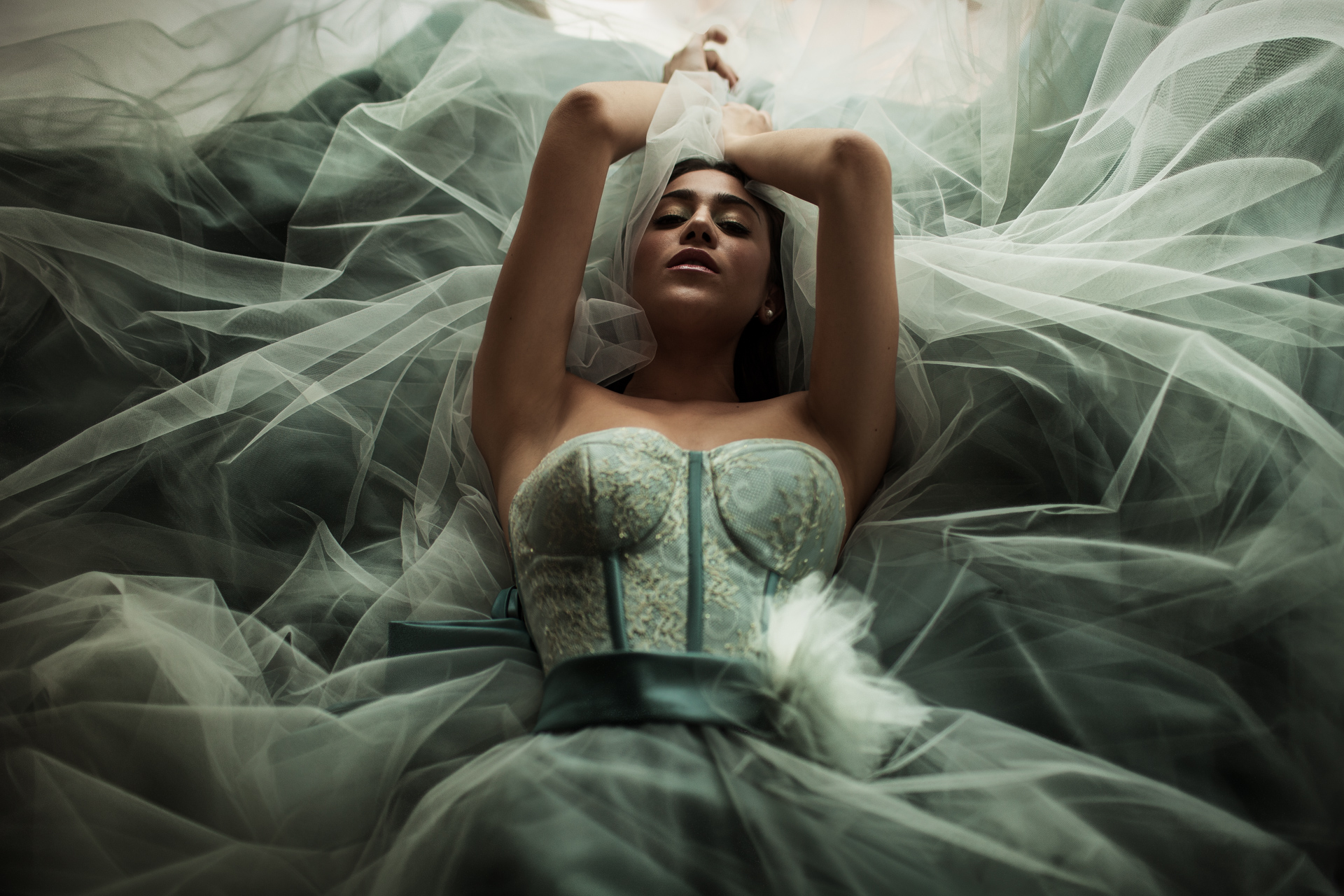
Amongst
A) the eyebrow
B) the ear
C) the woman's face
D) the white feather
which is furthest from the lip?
the white feather

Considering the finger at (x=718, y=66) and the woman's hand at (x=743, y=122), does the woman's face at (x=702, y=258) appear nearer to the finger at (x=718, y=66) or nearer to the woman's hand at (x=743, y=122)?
the woman's hand at (x=743, y=122)

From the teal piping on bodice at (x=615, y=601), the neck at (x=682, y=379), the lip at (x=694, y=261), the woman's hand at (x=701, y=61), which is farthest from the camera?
the woman's hand at (x=701, y=61)

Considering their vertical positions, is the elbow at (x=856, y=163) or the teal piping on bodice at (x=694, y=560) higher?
the elbow at (x=856, y=163)

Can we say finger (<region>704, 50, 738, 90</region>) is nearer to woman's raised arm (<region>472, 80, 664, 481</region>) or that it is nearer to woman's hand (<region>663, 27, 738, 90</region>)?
woman's hand (<region>663, 27, 738, 90</region>)

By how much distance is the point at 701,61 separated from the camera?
1599 mm

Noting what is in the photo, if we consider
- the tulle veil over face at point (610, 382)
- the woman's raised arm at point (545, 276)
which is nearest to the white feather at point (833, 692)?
the tulle veil over face at point (610, 382)

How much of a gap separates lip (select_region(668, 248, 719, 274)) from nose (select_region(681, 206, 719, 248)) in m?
0.02

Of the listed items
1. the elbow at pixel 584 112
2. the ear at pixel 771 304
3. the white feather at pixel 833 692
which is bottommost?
the white feather at pixel 833 692

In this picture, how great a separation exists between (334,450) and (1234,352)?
135 cm

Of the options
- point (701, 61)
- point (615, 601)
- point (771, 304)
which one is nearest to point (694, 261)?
point (771, 304)

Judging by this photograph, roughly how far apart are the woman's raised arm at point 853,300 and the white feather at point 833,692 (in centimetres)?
38

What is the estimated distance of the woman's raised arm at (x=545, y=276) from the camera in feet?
4.14

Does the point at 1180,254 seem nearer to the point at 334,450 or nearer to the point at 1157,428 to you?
the point at 1157,428

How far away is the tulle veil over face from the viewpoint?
0.82 meters
